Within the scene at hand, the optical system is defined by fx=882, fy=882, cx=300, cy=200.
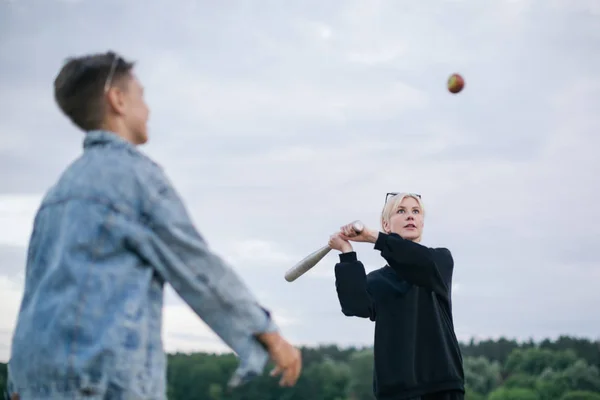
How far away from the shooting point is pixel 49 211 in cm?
371

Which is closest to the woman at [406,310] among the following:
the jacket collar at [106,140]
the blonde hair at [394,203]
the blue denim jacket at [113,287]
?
the blonde hair at [394,203]

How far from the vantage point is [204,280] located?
3584 mm

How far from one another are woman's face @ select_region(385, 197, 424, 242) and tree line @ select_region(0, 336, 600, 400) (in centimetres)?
7839

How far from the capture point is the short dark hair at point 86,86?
Answer: 384 cm

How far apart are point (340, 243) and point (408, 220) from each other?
643mm

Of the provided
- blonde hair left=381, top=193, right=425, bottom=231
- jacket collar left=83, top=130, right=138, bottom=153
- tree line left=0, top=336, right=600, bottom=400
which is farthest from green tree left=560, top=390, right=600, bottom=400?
jacket collar left=83, top=130, right=138, bottom=153

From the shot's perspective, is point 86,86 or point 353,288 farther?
point 353,288

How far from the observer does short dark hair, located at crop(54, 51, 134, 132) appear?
3838 mm

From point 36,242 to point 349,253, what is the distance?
3.69 m

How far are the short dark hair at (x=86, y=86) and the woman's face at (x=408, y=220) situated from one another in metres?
3.85

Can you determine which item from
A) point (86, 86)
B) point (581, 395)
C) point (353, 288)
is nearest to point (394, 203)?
point (353, 288)

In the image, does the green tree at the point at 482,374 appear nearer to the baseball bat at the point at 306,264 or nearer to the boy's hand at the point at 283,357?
the baseball bat at the point at 306,264

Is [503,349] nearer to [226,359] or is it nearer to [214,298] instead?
[226,359]

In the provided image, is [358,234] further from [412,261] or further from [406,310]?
[406,310]
